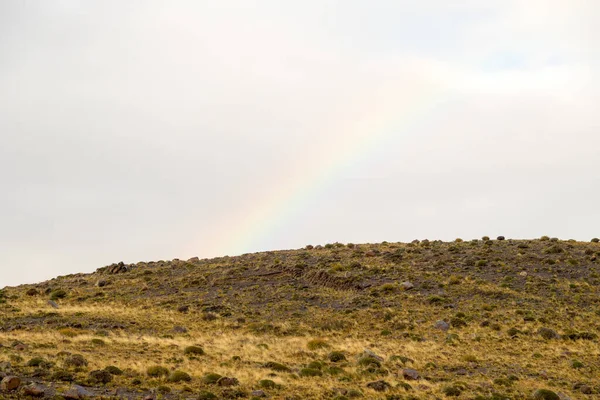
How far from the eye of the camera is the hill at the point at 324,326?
27.2m

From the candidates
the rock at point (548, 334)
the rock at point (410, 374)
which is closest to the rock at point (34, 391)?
the rock at point (410, 374)

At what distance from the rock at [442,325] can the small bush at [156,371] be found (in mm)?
24387

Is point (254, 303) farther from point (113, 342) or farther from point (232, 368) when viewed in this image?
point (232, 368)

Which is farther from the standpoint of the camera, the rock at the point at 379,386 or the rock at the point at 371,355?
the rock at the point at 371,355

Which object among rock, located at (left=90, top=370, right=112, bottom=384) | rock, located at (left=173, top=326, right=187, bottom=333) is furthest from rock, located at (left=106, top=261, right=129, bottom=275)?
rock, located at (left=90, top=370, right=112, bottom=384)

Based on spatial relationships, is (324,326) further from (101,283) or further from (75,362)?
(101,283)

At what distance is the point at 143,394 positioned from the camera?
80.3 feet

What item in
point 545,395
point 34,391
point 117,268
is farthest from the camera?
point 117,268

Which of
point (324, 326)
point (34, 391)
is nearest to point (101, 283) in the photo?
point (324, 326)

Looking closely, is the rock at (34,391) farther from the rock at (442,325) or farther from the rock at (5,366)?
the rock at (442,325)

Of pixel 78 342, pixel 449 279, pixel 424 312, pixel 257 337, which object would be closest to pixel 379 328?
pixel 424 312

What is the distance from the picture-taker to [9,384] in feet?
77.3

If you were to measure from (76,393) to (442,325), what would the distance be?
3040 centimetres

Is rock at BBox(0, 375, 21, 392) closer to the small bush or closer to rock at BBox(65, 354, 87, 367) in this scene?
rock at BBox(65, 354, 87, 367)
